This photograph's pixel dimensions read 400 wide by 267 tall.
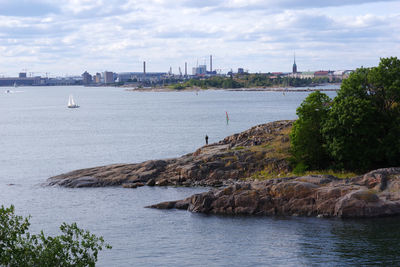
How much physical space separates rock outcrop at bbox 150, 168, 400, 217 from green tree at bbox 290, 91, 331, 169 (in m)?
10.5

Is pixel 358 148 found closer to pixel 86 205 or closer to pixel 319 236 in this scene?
pixel 319 236

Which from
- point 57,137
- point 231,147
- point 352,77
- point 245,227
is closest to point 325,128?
point 352,77

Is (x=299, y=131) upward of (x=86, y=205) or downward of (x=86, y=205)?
upward

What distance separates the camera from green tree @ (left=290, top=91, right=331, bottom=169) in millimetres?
73812

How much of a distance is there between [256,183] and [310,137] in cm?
1440

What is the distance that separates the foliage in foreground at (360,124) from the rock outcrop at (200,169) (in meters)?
4.48

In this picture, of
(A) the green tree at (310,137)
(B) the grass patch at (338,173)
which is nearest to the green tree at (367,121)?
(B) the grass patch at (338,173)

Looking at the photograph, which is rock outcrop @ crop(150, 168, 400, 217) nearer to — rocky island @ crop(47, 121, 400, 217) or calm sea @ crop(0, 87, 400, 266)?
rocky island @ crop(47, 121, 400, 217)

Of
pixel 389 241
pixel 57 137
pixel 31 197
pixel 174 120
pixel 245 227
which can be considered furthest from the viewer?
pixel 174 120

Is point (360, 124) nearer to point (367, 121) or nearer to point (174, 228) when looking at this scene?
point (367, 121)

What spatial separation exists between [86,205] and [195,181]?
1491 centimetres

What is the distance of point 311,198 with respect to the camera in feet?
197

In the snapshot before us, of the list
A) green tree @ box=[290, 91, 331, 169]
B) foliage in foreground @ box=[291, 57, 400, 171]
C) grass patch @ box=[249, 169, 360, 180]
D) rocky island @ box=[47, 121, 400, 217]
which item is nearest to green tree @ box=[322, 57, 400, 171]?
foliage in foreground @ box=[291, 57, 400, 171]

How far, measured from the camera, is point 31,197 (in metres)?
72.2
